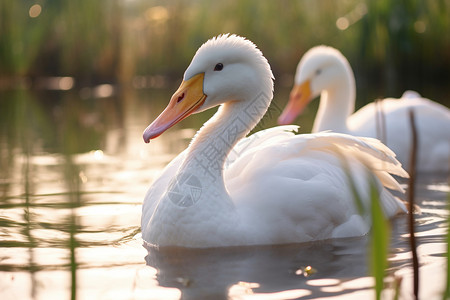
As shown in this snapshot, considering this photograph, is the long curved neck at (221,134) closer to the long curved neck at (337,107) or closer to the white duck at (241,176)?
the white duck at (241,176)

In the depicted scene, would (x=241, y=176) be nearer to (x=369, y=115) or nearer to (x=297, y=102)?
(x=369, y=115)

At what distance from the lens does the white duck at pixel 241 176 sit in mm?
4562

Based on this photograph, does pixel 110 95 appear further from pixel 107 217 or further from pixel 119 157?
pixel 107 217

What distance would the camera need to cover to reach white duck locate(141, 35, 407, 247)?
4562 mm

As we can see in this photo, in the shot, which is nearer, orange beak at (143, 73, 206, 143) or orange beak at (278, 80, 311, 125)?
orange beak at (143, 73, 206, 143)

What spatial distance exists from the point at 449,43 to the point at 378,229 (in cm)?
1396

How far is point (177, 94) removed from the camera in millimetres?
4887

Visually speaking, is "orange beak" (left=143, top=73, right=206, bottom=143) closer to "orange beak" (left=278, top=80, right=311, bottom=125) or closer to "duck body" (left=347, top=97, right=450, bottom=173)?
"duck body" (left=347, top=97, right=450, bottom=173)

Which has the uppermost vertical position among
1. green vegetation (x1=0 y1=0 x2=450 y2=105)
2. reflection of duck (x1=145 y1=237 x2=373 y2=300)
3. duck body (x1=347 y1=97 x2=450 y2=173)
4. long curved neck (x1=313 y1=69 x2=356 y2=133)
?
green vegetation (x1=0 y1=0 x2=450 y2=105)

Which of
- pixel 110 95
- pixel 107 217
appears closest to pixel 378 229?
pixel 107 217

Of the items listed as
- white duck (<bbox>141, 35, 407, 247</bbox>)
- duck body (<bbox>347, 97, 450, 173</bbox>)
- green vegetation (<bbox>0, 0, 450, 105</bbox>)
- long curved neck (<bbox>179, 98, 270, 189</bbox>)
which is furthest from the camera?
green vegetation (<bbox>0, 0, 450, 105</bbox>)


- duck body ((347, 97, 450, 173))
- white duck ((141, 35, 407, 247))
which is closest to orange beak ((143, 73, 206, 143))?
white duck ((141, 35, 407, 247))

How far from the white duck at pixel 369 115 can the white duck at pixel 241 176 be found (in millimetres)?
2585

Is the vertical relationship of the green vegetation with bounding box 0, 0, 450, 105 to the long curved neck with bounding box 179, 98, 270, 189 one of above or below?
above
